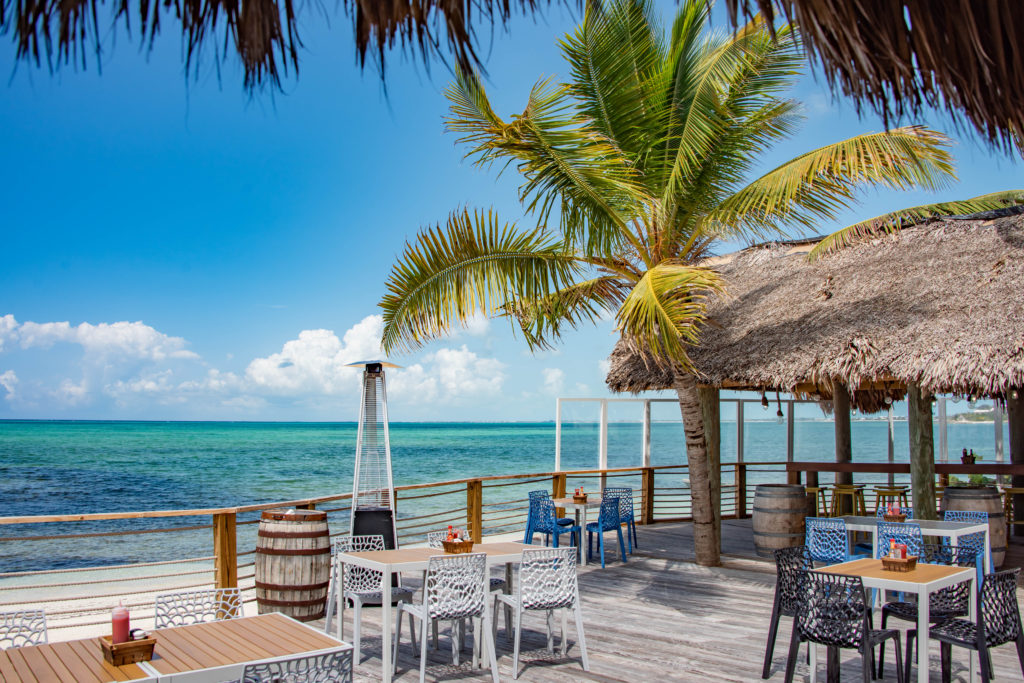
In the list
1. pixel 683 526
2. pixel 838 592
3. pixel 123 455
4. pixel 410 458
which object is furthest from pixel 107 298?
pixel 838 592

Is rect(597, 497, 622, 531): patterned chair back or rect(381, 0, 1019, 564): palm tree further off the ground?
rect(381, 0, 1019, 564): palm tree

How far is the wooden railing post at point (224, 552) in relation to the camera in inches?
235

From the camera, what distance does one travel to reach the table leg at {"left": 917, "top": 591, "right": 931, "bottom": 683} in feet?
12.9

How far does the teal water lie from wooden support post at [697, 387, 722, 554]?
14.8m

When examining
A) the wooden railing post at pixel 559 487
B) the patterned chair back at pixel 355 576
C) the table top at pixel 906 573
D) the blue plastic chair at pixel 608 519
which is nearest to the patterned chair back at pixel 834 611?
the table top at pixel 906 573

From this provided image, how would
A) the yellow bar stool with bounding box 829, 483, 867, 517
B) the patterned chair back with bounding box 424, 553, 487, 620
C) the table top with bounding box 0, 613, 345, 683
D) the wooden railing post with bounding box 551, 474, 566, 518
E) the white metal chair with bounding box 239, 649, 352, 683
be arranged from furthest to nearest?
the yellow bar stool with bounding box 829, 483, 867, 517 → the wooden railing post with bounding box 551, 474, 566, 518 → the patterned chair back with bounding box 424, 553, 487, 620 → the table top with bounding box 0, 613, 345, 683 → the white metal chair with bounding box 239, 649, 352, 683

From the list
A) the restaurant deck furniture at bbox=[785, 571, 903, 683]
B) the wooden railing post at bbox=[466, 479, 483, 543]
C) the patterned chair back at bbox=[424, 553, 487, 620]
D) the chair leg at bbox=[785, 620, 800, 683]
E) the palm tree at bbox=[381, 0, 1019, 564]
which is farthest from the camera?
the wooden railing post at bbox=[466, 479, 483, 543]

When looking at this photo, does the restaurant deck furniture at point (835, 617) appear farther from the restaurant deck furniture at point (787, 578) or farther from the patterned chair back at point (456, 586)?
the patterned chair back at point (456, 586)

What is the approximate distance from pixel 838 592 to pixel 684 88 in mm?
5077

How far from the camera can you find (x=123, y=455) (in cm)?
4112

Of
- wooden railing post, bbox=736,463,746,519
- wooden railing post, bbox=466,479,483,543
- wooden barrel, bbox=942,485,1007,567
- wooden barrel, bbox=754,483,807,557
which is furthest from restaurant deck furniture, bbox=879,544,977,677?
wooden railing post, bbox=736,463,746,519

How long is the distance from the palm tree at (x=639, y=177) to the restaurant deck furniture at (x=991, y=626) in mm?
2963

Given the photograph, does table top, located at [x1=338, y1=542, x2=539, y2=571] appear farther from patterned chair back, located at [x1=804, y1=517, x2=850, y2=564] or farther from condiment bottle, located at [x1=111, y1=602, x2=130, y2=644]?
patterned chair back, located at [x1=804, y1=517, x2=850, y2=564]

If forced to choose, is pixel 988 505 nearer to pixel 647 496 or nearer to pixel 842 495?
pixel 842 495
